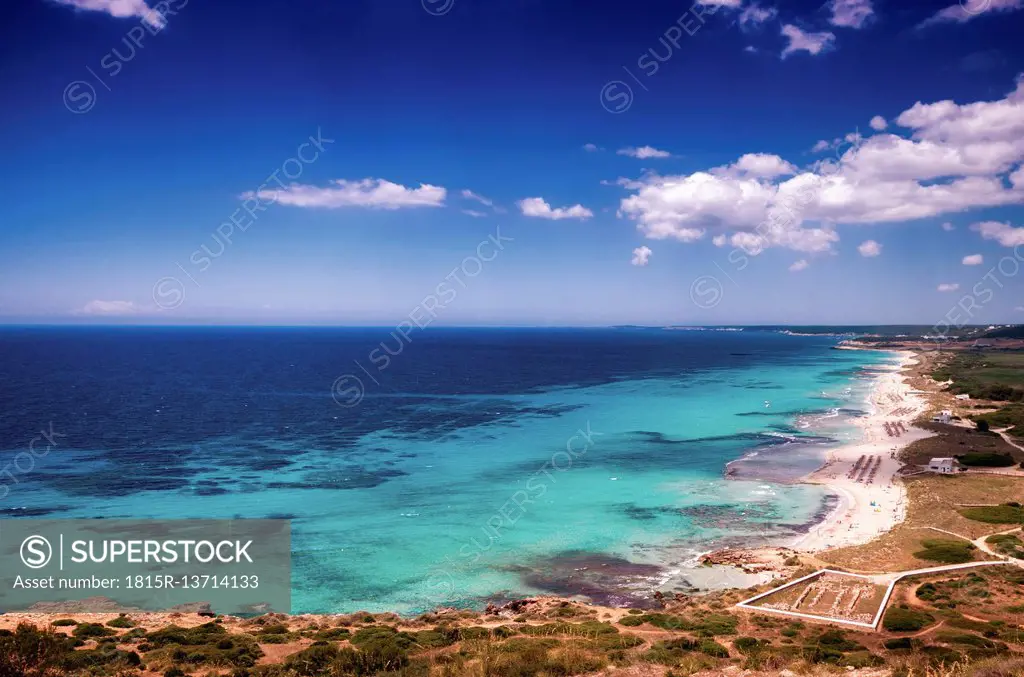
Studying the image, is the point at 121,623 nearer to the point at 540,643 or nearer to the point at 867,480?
the point at 540,643

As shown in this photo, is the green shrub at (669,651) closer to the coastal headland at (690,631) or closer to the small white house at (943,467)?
the coastal headland at (690,631)

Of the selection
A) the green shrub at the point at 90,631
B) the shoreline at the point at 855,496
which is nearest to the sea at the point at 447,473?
the shoreline at the point at 855,496

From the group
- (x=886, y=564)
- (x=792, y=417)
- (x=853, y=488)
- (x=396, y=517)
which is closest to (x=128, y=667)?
(x=396, y=517)

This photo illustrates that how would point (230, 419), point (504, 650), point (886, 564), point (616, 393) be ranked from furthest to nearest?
point (616, 393), point (230, 419), point (886, 564), point (504, 650)

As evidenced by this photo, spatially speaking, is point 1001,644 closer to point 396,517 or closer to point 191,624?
point 191,624

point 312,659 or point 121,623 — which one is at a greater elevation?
point 312,659

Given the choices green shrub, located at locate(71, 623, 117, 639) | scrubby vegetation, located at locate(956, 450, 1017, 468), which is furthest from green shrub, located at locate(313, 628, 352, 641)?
scrubby vegetation, located at locate(956, 450, 1017, 468)

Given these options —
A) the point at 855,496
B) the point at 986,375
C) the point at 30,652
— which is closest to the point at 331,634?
the point at 30,652
